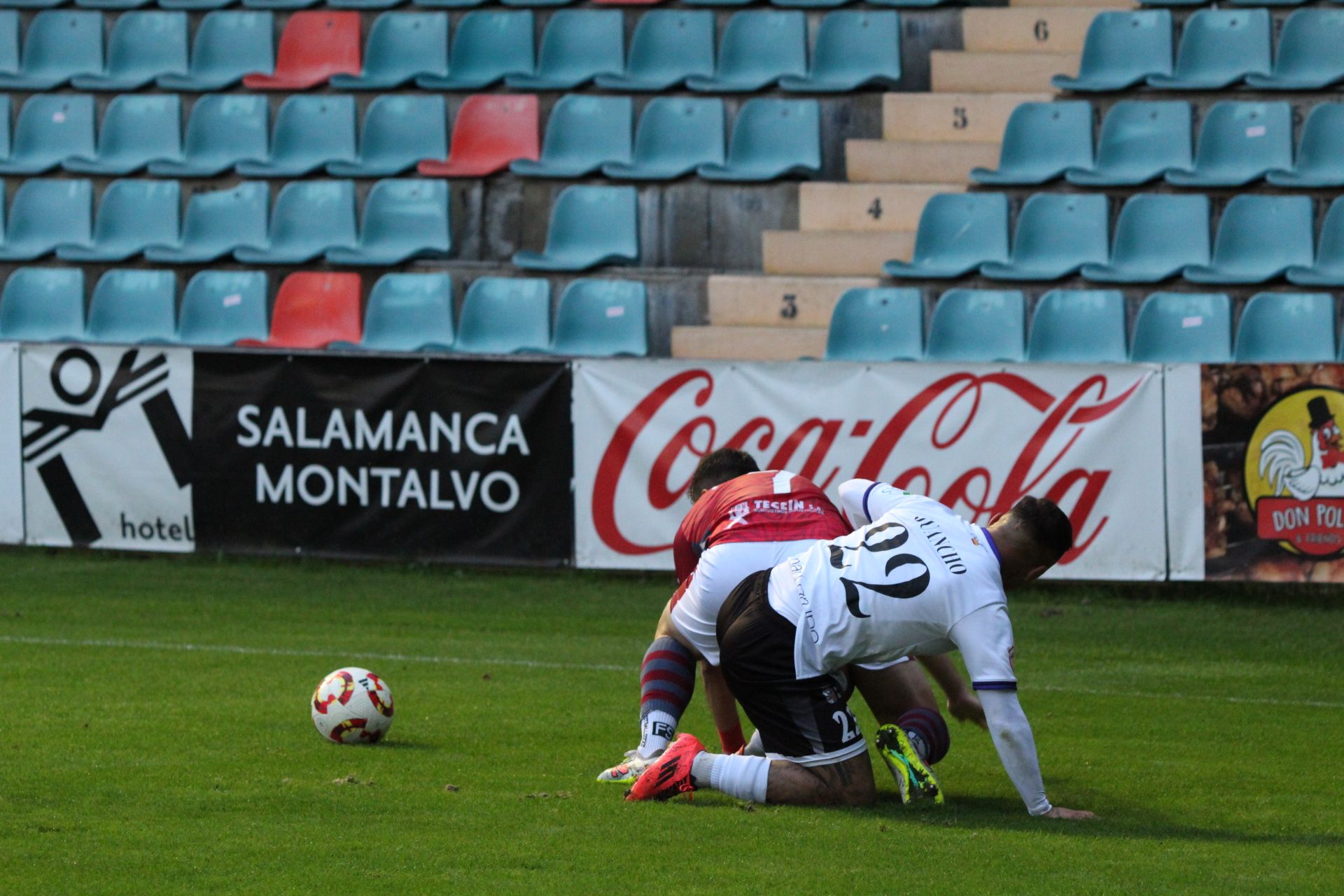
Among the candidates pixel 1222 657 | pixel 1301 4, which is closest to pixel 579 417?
pixel 1222 657

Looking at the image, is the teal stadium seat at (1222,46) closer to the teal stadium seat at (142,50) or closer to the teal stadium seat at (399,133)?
the teal stadium seat at (399,133)

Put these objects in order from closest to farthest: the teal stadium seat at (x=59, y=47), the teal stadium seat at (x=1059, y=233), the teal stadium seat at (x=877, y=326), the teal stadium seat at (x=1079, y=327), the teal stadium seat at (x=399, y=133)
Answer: the teal stadium seat at (x=1079, y=327) → the teal stadium seat at (x=877, y=326) → the teal stadium seat at (x=1059, y=233) → the teal stadium seat at (x=399, y=133) → the teal stadium seat at (x=59, y=47)

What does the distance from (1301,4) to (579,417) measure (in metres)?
7.65

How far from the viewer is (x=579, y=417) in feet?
40.1

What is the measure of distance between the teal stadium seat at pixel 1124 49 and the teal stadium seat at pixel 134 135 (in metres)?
8.42

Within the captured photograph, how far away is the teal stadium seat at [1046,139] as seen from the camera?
14.4 metres

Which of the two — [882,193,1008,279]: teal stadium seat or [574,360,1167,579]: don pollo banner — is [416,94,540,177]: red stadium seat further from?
[574,360,1167,579]: don pollo banner

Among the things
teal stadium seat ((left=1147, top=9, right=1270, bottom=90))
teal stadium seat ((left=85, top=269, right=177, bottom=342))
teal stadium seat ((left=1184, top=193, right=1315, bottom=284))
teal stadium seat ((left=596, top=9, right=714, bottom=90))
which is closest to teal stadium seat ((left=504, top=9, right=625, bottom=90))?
teal stadium seat ((left=596, top=9, right=714, bottom=90))

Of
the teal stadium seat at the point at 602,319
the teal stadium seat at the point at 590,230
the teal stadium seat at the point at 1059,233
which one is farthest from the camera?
the teal stadium seat at the point at 590,230

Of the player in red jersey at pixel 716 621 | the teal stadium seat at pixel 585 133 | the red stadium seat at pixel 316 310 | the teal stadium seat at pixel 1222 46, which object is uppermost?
the teal stadium seat at pixel 1222 46

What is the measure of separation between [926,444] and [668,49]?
6.37m

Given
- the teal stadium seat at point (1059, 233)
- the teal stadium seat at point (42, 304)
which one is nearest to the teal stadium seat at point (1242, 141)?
the teal stadium seat at point (1059, 233)

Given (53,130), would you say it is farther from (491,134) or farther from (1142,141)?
(1142,141)

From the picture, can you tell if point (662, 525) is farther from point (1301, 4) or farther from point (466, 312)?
point (1301, 4)
